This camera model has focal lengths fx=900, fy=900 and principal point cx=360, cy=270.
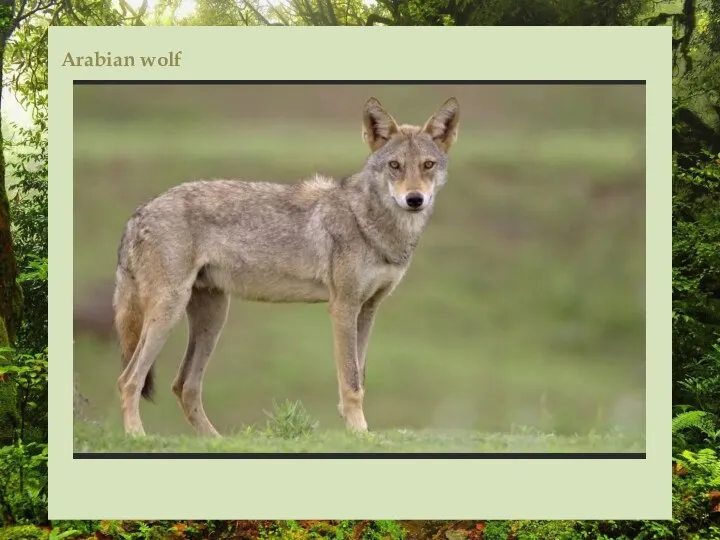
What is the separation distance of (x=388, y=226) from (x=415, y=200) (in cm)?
62

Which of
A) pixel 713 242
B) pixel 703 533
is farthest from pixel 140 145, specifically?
pixel 713 242

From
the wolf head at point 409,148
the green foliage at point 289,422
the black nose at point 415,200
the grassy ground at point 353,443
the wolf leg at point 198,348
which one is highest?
the wolf head at point 409,148

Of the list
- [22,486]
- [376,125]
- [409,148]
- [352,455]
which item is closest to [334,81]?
[376,125]

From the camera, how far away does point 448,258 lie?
8.65 metres

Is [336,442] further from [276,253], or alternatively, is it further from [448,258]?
[448,258]

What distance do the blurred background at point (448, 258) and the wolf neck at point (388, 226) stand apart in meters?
0.49

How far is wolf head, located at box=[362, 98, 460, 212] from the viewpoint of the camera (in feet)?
22.5

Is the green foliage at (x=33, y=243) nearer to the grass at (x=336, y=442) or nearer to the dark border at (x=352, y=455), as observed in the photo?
the grass at (x=336, y=442)

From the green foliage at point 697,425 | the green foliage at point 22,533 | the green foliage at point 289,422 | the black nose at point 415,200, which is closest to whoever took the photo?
the black nose at point 415,200

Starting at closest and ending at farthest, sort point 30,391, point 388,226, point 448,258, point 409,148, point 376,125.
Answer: point 409,148
point 376,125
point 388,226
point 448,258
point 30,391

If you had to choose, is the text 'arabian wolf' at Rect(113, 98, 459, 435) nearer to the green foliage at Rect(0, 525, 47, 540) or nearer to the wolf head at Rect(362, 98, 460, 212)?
the wolf head at Rect(362, 98, 460, 212)

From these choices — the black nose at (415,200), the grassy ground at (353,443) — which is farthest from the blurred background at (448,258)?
the black nose at (415,200)

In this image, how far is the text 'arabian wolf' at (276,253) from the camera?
7059 mm

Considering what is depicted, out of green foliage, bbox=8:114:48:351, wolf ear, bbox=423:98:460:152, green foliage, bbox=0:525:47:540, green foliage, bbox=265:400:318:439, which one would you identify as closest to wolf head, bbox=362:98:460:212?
wolf ear, bbox=423:98:460:152
